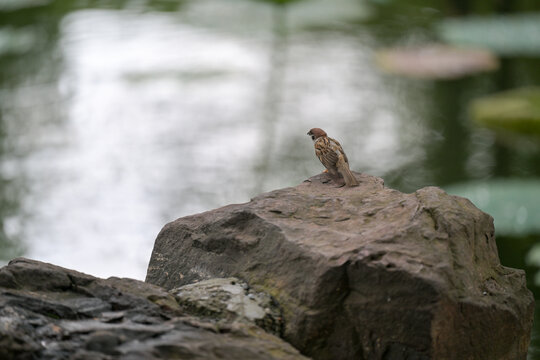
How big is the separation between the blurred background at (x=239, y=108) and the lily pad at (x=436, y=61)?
0.05ft

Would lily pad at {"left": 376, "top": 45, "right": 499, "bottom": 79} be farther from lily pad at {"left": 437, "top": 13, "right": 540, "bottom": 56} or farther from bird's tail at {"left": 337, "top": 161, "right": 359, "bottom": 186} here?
bird's tail at {"left": 337, "top": 161, "right": 359, "bottom": 186}

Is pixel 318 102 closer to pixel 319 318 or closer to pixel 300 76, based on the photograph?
pixel 300 76

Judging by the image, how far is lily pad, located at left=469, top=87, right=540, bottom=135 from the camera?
4887 mm

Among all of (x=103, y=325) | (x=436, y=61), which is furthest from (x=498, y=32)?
(x=103, y=325)

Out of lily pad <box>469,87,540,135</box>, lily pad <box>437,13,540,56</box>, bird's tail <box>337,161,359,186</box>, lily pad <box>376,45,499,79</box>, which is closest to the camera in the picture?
bird's tail <box>337,161,359,186</box>

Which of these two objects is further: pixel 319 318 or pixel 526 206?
pixel 526 206

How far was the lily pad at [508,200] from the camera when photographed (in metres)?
3.79

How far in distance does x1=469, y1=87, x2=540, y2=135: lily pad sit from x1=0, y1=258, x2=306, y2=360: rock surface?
360 centimetres

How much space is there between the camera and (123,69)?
5641 millimetres

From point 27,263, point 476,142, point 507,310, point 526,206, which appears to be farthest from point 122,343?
point 476,142

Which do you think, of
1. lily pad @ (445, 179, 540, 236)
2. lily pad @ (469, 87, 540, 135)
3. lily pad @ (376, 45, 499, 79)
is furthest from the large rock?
lily pad @ (376, 45, 499, 79)

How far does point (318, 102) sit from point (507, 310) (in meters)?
3.39

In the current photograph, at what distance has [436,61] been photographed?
5.66 metres

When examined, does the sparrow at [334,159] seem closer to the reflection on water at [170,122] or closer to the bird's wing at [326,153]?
the bird's wing at [326,153]
